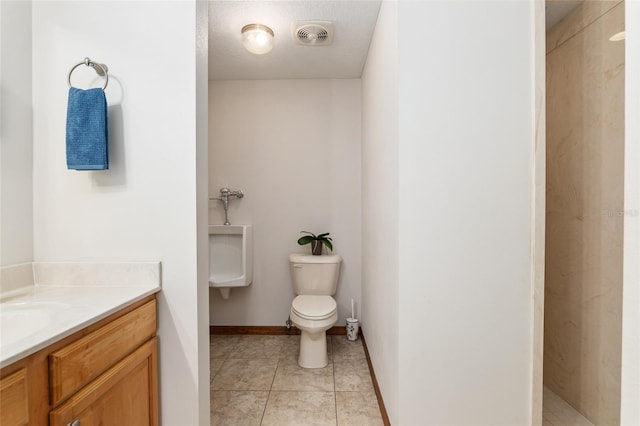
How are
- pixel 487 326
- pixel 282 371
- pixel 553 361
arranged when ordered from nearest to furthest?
pixel 487 326, pixel 553 361, pixel 282 371

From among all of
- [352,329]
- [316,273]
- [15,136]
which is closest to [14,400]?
[15,136]

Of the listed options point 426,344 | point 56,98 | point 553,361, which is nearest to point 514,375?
point 426,344

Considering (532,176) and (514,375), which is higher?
(532,176)

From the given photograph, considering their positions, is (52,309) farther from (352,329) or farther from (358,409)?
(352,329)

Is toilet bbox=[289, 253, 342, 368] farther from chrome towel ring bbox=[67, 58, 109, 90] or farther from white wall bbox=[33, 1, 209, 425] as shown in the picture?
chrome towel ring bbox=[67, 58, 109, 90]

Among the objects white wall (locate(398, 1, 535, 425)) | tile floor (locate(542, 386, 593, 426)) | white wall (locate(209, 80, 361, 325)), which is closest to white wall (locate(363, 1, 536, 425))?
white wall (locate(398, 1, 535, 425))

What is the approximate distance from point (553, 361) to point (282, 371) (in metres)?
1.73

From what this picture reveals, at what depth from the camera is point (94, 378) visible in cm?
88

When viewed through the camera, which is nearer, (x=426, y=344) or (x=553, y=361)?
(x=426, y=344)

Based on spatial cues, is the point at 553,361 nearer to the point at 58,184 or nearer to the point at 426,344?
the point at 426,344

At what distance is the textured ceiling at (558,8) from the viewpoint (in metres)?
1.63

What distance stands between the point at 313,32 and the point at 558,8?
1.41 m

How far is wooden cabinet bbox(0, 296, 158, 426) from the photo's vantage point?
684 mm

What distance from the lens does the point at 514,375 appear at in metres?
1.30
